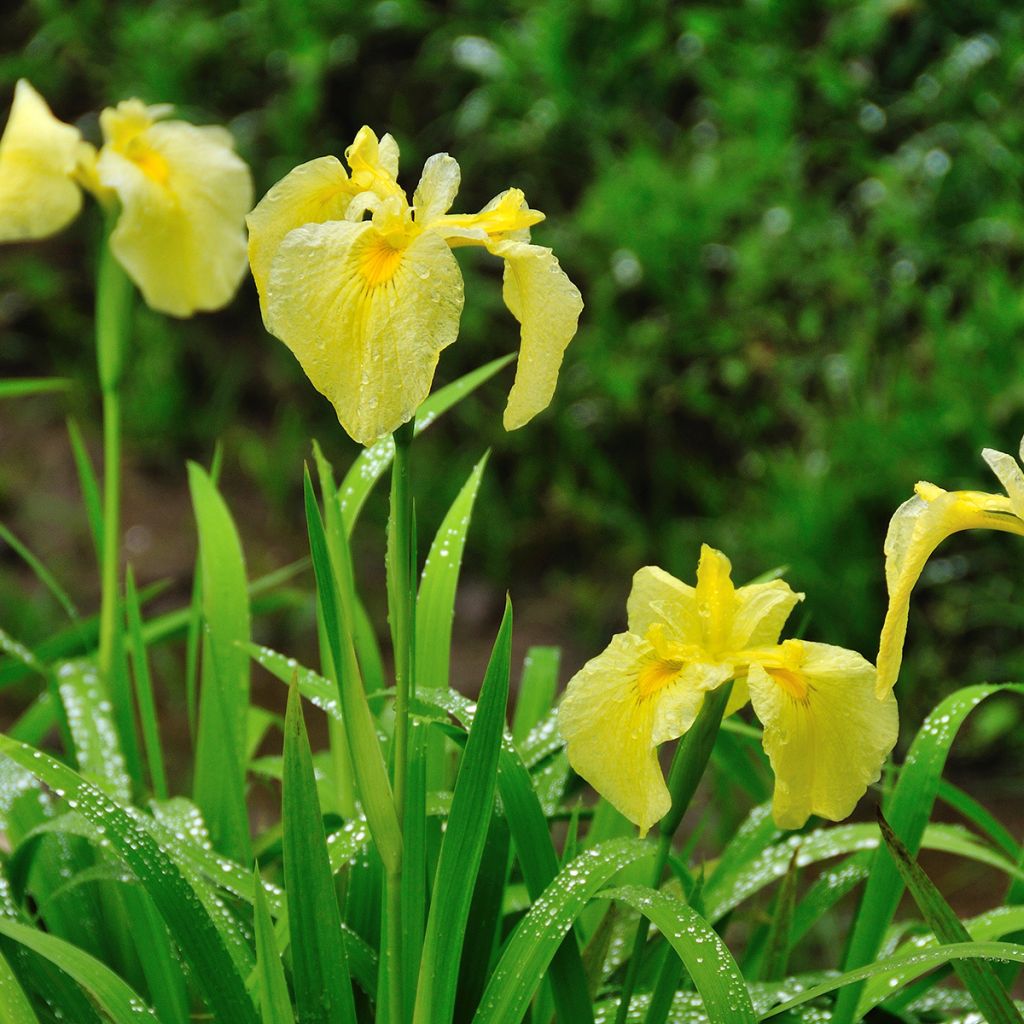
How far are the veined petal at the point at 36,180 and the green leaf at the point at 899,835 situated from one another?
799 millimetres

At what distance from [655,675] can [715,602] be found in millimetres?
56

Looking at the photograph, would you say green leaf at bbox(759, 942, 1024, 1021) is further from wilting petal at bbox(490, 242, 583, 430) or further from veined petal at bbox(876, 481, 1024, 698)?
wilting petal at bbox(490, 242, 583, 430)

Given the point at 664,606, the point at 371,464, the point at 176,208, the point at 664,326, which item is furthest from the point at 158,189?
the point at 664,326

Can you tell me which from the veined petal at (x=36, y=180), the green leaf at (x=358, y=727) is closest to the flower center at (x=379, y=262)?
the green leaf at (x=358, y=727)

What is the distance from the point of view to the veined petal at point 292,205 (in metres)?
0.69

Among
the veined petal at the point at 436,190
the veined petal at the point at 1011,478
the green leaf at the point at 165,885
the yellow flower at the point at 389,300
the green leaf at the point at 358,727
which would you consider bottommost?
the green leaf at the point at 165,885

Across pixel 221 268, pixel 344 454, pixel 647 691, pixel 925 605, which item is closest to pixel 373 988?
pixel 647 691

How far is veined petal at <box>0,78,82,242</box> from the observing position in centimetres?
114

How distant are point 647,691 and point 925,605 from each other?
1.99 metres

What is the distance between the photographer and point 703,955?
2.37ft

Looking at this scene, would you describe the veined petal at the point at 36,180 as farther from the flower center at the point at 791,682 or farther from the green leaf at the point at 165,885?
the flower center at the point at 791,682

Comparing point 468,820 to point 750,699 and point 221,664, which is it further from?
point 221,664

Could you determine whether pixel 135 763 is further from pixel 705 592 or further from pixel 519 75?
pixel 519 75

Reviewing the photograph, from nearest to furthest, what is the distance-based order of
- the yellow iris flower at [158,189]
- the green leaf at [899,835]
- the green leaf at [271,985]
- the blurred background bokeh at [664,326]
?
the green leaf at [271,985]
the green leaf at [899,835]
the yellow iris flower at [158,189]
the blurred background bokeh at [664,326]
